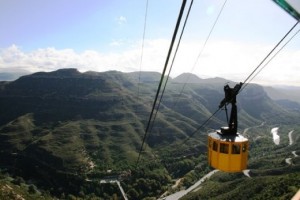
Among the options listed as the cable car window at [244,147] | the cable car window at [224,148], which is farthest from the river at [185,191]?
the cable car window at [224,148]

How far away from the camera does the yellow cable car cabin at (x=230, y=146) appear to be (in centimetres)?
1335

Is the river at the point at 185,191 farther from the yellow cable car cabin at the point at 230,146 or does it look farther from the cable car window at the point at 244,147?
the cable car window at the point at 244,147

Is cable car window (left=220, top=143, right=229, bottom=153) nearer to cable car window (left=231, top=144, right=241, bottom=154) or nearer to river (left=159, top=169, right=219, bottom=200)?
cable car window (left=231, top=144, right=241, bottom=154)

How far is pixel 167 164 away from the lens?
159875mm

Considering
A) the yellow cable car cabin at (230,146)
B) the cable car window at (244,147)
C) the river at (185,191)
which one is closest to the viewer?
the yellow cable car cabin at (230,146)

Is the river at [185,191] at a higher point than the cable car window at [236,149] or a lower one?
lower

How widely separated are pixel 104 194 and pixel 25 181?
126 ft

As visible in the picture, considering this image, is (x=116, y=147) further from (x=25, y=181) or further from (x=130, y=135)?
(x=25, y=181)

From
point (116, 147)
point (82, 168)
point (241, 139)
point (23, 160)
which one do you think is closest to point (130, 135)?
point (116, 147)

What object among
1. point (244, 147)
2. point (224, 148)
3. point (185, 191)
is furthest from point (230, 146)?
point (185, 191)

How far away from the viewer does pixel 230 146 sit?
43.9 feet

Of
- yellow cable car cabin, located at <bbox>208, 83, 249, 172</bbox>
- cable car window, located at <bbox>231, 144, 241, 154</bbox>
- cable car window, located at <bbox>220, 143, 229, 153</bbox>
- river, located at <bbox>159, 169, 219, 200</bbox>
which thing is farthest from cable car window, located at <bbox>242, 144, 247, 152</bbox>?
river, located at <bbox>159, 169, 219, 200</bbox>

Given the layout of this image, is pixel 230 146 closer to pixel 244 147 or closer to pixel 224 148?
pixel 224 148

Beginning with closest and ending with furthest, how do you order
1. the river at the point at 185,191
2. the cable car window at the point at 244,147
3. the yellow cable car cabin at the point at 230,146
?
the yellow cable car cabin at the point at 230,146, the cable car window at the point at 244,147, the river at the point at 185,191
